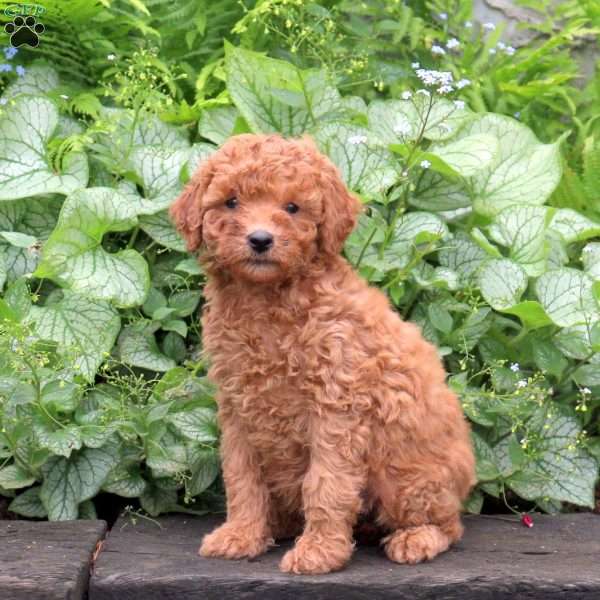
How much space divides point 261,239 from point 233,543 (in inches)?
48.1

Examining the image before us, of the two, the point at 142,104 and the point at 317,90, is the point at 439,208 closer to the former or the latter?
the point at 317,90

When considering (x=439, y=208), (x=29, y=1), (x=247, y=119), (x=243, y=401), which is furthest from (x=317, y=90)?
(x=243, y=401)

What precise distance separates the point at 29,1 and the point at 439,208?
2494 millimetres

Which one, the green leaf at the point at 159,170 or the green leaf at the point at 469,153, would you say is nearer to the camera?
the green leaf at the point at 469,153

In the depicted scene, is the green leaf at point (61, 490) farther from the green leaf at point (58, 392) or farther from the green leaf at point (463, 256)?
the green leaf at point (463, 256)

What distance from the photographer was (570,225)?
5.89 metres

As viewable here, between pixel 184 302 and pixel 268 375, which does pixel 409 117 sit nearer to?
pixel 184 302

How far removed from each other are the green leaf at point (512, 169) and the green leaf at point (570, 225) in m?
0.18

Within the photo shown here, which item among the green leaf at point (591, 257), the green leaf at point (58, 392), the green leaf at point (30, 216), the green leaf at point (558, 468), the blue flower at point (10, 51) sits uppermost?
the blue flower at point (10, 51)

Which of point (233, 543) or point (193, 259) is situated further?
point (193, 259)

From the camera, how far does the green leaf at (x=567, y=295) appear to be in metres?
5.26

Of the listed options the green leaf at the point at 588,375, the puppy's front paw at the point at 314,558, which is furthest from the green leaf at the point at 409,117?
the puppy's front paw at the point at 314,558

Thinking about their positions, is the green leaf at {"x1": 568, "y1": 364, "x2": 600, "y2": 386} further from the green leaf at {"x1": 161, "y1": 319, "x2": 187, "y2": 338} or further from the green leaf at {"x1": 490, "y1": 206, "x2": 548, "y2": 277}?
the green leaf at {"x1": 161, "y1": 319, "x2": 187, "y2": 338}

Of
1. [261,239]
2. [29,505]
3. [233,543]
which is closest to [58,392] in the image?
[29,505]
